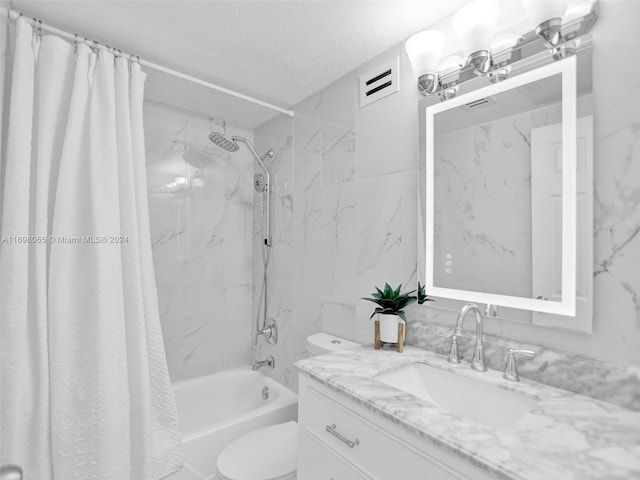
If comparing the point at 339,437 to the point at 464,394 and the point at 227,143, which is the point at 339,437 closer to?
the point at 464,394

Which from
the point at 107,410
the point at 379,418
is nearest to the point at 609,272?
the point at 379,418

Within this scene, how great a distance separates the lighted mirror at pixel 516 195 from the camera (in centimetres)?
95

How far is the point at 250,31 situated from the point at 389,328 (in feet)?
4.62

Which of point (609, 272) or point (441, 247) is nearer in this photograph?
point (609, 272)

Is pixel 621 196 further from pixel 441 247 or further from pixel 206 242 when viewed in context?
pixel 206 242

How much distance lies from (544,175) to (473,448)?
83 cm

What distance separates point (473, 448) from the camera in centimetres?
65

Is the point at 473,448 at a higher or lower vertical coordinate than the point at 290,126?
lower

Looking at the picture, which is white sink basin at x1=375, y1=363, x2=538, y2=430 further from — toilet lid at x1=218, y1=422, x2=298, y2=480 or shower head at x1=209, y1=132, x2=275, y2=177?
shower head at x1=209, y1=132, x2=275, y2=177

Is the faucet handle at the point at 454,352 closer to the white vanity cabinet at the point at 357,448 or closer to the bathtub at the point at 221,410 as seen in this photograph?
the white vanity cabinet at the point at 357,448

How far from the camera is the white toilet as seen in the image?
1240 mm

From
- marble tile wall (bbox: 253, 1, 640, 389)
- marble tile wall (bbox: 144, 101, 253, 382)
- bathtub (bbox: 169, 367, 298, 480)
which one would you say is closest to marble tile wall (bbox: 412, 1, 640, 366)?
marble tile wall (bbox: 253, 1, 640, 389)

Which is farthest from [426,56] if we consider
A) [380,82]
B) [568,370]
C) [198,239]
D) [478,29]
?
[198,239]

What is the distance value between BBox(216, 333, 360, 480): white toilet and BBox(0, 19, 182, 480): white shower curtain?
321 mm
